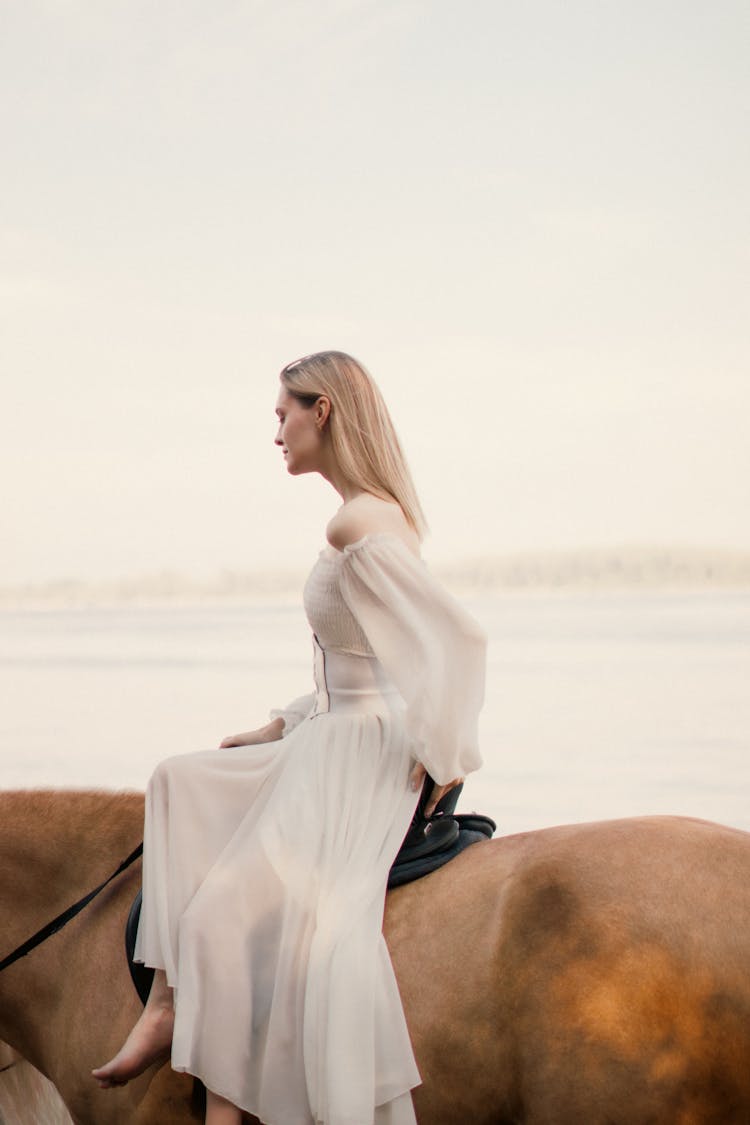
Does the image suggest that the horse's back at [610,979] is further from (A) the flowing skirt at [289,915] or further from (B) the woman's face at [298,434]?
(B) the woman's face at [298,434]

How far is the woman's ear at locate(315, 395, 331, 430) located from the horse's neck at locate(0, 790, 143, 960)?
0.77 m

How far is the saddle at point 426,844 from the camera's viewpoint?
2.04 m

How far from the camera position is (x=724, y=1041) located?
1.74m

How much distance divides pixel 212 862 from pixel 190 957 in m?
0.16

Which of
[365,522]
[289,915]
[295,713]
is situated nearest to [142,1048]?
[289,915]

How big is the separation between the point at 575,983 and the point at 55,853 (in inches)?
40.2

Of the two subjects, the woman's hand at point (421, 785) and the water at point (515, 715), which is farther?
the water at point (515, 715)

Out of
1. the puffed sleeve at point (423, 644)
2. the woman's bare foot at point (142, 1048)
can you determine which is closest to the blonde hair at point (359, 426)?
the puffed sleeve at point (423, 644)

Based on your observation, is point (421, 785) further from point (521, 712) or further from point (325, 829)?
point (521, 712)

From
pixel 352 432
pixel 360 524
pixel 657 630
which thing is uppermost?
pixel 352 432

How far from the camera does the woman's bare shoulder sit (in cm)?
212

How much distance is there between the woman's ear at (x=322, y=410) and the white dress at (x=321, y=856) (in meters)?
0.23

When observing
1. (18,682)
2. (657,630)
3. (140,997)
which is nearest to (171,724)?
(18,682)

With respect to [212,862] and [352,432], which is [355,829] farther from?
[352,432]
